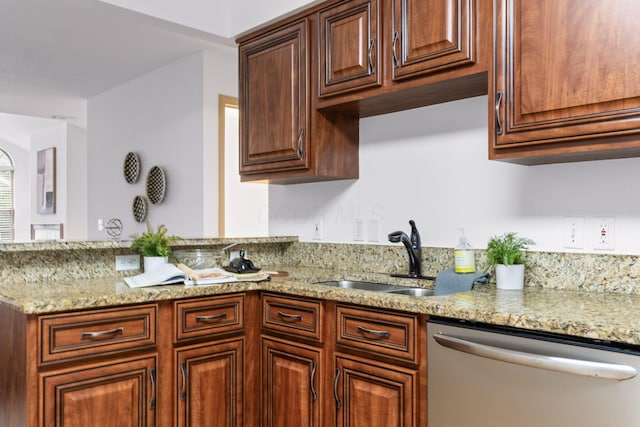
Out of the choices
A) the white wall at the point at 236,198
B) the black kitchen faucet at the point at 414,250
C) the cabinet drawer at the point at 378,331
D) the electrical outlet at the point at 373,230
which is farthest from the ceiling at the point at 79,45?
the cabinet drawer at the point at 378,331

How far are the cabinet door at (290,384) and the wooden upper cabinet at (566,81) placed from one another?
3.45 feet

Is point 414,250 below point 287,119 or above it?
below

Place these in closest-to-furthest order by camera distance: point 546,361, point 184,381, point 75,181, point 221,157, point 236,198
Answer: point 546,361 → point 184,381 → point 221,157 → point 236,198 → point 75,181

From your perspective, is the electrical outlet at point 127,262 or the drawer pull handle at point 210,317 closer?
the drawer pull handle at point 210,317

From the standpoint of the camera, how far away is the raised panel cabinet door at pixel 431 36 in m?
1.90

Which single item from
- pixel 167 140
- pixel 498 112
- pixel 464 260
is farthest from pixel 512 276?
pixel 167 140

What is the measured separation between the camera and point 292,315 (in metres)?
2.12

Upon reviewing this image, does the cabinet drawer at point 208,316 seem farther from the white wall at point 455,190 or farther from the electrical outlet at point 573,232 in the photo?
the electrical outlet at point 573,232

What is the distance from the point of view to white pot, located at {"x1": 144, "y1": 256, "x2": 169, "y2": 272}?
237 cm

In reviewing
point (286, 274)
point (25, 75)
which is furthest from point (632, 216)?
point (25, 75)

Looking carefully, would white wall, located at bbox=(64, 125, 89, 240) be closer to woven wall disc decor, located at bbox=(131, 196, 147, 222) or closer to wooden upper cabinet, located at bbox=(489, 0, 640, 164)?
woven wall disc decor, located at bbox=(131, 196, 147, 222)

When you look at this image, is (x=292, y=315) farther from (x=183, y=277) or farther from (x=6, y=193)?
(x=6, y=193)

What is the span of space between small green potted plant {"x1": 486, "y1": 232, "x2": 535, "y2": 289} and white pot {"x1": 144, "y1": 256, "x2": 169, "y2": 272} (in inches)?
55.3

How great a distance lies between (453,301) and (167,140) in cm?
363
